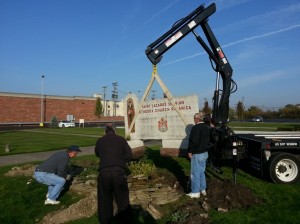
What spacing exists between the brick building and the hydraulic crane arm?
63072 millimetres

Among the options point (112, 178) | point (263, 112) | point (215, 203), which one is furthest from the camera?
point (263, 112)

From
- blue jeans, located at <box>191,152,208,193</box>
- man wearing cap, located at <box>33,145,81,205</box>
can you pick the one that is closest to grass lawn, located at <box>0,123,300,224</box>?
man wearing cap, located at <box>33,145,81,205</box>

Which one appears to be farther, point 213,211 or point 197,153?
point 197,153

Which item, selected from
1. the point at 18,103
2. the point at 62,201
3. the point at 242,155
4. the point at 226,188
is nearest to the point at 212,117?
the point at 242,155

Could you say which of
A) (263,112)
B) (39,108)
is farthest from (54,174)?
(263,112)

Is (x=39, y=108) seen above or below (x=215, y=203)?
above

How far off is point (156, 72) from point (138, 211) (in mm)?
7827

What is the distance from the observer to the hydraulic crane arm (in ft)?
39.4

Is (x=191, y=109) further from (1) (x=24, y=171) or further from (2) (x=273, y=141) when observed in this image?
(1) (x=24, y=171)

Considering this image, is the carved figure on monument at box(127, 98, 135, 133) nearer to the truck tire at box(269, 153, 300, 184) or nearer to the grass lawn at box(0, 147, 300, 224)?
the grass lawn at box(0, 147, 300, 224)

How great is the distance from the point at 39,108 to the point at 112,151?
76.0 metres

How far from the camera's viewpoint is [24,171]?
11789 mm

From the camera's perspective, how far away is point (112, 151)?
573 centimetres

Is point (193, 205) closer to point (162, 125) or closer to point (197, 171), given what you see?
point (197, 171)
